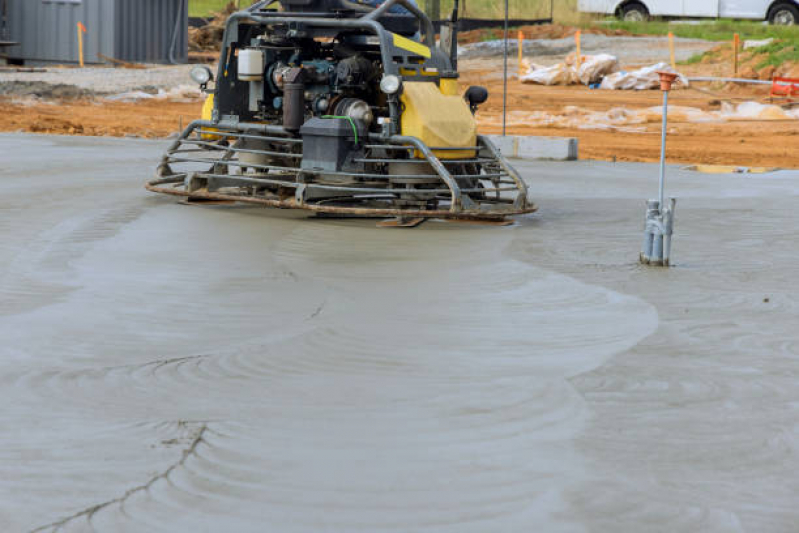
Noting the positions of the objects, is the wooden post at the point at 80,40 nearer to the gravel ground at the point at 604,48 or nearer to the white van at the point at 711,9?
the gravel ground at the point at 604,48

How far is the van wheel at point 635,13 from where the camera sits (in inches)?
1582

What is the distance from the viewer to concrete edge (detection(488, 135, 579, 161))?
1642cm

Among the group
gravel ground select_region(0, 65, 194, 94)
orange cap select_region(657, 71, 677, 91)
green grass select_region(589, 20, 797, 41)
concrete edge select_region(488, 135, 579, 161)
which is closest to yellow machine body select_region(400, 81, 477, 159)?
orange cap select_region(657, 71, 677, 91)

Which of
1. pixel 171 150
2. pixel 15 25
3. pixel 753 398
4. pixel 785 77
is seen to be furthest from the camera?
pixel 15 25

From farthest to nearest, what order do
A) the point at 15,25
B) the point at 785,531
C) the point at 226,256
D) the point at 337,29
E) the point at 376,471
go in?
1. the point at 15,25
2. the point at 337,29
3. the point at 226,256
4. the point at 376,471
5. the point at 785,531

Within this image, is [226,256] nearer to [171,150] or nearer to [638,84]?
[171,150]

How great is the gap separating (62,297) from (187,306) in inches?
29.0

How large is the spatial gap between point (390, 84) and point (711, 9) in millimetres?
30931

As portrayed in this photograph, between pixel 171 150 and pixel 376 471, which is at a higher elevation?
pixel 171 150

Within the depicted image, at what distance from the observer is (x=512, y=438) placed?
438cm

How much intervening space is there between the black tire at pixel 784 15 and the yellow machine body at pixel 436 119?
2958cm

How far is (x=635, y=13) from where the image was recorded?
4041 centimetres

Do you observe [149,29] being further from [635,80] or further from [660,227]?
[660,227]

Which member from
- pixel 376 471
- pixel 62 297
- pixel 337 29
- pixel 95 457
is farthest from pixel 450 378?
pixel 337 29
